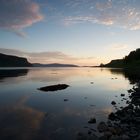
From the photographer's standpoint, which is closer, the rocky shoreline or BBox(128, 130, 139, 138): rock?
the rocky shoreline

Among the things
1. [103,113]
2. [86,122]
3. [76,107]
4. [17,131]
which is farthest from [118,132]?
[76,107]

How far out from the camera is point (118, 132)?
14.6 metres

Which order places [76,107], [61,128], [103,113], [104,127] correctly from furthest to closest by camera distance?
[76,107] < [103,113] < [61,128] < [104,127]

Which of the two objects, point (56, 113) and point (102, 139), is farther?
point (56, 113)

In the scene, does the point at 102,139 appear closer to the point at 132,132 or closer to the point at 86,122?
the point at 132,132

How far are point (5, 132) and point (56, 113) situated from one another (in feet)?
25.4

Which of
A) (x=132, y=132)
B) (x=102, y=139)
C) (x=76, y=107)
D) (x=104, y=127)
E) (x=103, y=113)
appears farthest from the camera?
(x=76, y=107)

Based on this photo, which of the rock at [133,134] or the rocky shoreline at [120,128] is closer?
the rocky shoreline at [120,128]

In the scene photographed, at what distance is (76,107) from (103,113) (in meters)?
4.96

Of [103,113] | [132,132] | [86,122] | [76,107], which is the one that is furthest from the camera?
[76,107]

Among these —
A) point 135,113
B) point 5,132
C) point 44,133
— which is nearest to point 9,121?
point 5,132

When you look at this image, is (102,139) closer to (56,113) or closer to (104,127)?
(104,127)

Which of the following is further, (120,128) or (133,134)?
(120,128)

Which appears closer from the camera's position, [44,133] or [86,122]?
[44,133]
